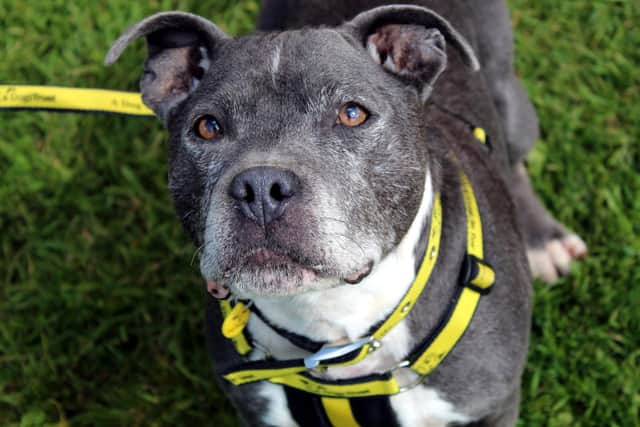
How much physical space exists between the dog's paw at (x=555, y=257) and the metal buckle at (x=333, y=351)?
70.3 inches

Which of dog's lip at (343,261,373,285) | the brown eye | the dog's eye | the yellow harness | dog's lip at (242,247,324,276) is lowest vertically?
the yellow harness

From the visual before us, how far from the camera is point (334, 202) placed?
7.98 feet

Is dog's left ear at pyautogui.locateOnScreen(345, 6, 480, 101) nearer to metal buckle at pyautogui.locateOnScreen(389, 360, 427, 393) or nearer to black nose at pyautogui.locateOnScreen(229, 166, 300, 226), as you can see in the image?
black nose at pyautogui.locateOnScreen(229, 166, 300, 226)

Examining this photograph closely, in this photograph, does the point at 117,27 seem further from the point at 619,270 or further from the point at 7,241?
the point at 619,270

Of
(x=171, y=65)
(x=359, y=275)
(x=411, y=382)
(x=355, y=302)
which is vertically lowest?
(x=411, y=382)

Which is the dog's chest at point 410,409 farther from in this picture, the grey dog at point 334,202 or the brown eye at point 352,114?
the brown eye at point 352,114

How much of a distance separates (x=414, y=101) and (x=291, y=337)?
0.95 m

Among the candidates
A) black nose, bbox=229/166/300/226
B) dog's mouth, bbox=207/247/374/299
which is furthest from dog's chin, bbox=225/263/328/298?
black nose, bbox=229/166/300/226

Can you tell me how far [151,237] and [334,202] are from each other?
2.58 metres

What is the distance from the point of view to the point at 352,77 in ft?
8.89

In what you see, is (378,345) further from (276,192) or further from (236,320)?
(276,192)

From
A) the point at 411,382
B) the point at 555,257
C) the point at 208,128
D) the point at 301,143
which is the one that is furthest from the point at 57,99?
the point at 555,257

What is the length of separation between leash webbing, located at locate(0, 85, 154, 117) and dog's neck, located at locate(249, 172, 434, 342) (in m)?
1.18

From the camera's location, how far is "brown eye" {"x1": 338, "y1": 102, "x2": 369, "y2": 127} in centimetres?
264
